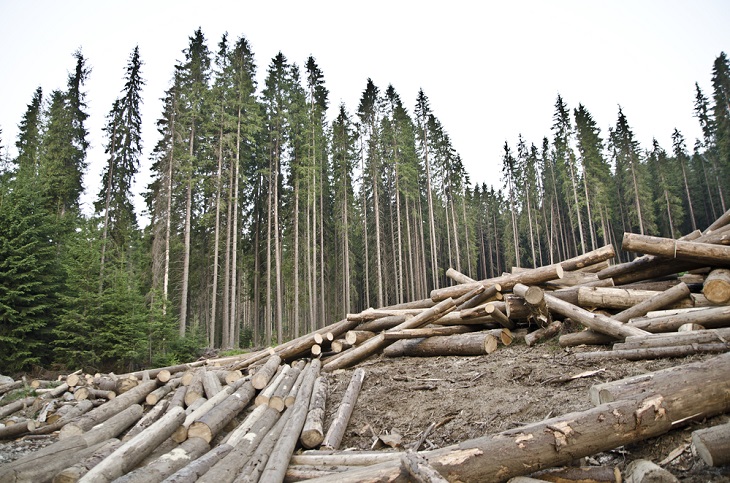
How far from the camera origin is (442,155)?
129ft

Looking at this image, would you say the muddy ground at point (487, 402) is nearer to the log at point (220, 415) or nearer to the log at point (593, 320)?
the log at point (593, 320)

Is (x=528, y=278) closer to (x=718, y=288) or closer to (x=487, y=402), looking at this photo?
(x=718, y=288)

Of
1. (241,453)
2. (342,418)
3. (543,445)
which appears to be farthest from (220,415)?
(543,445)

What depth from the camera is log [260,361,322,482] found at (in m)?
3.80

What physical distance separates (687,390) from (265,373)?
280 inches

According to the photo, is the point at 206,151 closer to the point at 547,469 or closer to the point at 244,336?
the point at 244,336

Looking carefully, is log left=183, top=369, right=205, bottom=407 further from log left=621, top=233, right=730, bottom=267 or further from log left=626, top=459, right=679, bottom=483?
log left=621, top=233, right=730, bottom=267

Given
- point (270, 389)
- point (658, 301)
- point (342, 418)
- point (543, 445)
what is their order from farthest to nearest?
1. point (270, 389)
2. point (658, 301)
3. point (342, 418)
4. point (543, 445)

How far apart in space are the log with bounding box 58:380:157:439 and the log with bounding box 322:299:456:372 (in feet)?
13.2

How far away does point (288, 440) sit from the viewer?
15.1ft

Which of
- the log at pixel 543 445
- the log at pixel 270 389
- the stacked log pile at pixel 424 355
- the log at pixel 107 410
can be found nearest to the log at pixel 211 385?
the stacked log pile at pixel 424 355

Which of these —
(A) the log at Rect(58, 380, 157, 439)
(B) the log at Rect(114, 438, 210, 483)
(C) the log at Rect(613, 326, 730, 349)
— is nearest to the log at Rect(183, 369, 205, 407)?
(A) the log at Rect(58, 380, 157, 439)

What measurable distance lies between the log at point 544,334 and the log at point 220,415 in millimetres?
5543

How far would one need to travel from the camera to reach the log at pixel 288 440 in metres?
3.80
